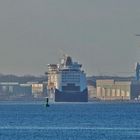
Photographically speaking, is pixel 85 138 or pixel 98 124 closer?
pixel 85 138

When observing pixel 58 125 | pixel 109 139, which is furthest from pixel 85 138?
pixel 58 125

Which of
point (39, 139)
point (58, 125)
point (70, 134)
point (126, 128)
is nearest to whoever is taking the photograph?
point (39, 139)

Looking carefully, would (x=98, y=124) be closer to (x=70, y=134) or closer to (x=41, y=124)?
(x=41, y=124)

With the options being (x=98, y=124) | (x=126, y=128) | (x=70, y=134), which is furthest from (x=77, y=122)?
(x=70, y=134)

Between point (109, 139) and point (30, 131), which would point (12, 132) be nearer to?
point (30, 131)

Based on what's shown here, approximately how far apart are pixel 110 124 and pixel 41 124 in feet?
19.7

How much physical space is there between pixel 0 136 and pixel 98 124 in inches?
873

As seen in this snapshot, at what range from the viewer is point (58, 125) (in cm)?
10519

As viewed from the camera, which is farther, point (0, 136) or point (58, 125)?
point (58, 125)

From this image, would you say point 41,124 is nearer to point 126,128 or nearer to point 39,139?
point 126,128

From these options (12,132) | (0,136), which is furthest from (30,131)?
(0,136)

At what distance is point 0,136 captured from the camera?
3398 inches

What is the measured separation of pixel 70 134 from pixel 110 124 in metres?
17.3

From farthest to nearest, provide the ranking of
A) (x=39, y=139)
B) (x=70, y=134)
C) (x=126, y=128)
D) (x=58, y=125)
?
(x=58, y=125)
(x=126, y=128)
(x=70, y=134)
(x=39, y=139)
